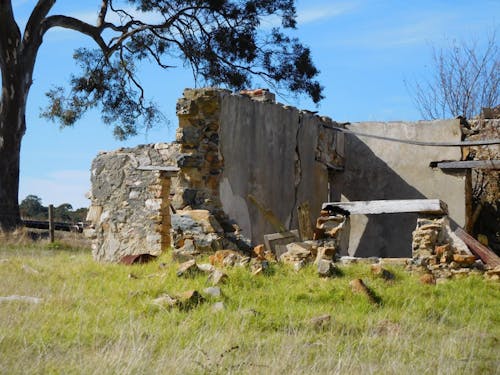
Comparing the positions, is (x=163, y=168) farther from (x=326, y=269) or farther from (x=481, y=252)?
(x=481, y=252)

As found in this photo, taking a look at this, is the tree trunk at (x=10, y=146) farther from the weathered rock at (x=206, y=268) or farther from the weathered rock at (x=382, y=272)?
the weathered rock at (x=382, y=272)

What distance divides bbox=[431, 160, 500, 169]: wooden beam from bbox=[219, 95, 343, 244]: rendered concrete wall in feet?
7.32

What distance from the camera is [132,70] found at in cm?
2198

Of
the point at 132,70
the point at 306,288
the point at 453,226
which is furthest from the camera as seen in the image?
the point at 132,70

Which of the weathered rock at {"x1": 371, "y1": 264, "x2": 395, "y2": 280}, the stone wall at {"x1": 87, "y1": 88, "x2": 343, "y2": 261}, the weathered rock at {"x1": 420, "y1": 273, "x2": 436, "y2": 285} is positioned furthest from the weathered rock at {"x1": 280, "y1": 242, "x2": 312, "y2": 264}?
the weathered rock at {"x1": 420, "y1": 273, "x2": 436, "y2": 285}

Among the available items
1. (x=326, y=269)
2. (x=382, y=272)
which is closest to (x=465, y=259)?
(x=382, y=272)

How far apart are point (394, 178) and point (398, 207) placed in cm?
387

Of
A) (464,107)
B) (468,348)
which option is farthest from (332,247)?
(464,107)

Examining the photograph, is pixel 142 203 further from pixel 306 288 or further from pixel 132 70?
pixel 132 70

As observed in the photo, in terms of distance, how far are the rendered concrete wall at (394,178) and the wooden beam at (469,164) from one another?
16 centimetres

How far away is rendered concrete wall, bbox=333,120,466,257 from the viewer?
45.1 feet

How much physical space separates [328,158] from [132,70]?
994cm

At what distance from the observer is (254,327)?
6324 millimetres

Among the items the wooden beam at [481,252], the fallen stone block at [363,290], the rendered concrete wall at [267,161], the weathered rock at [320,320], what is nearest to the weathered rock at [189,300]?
the weathered rock at [320,320]
